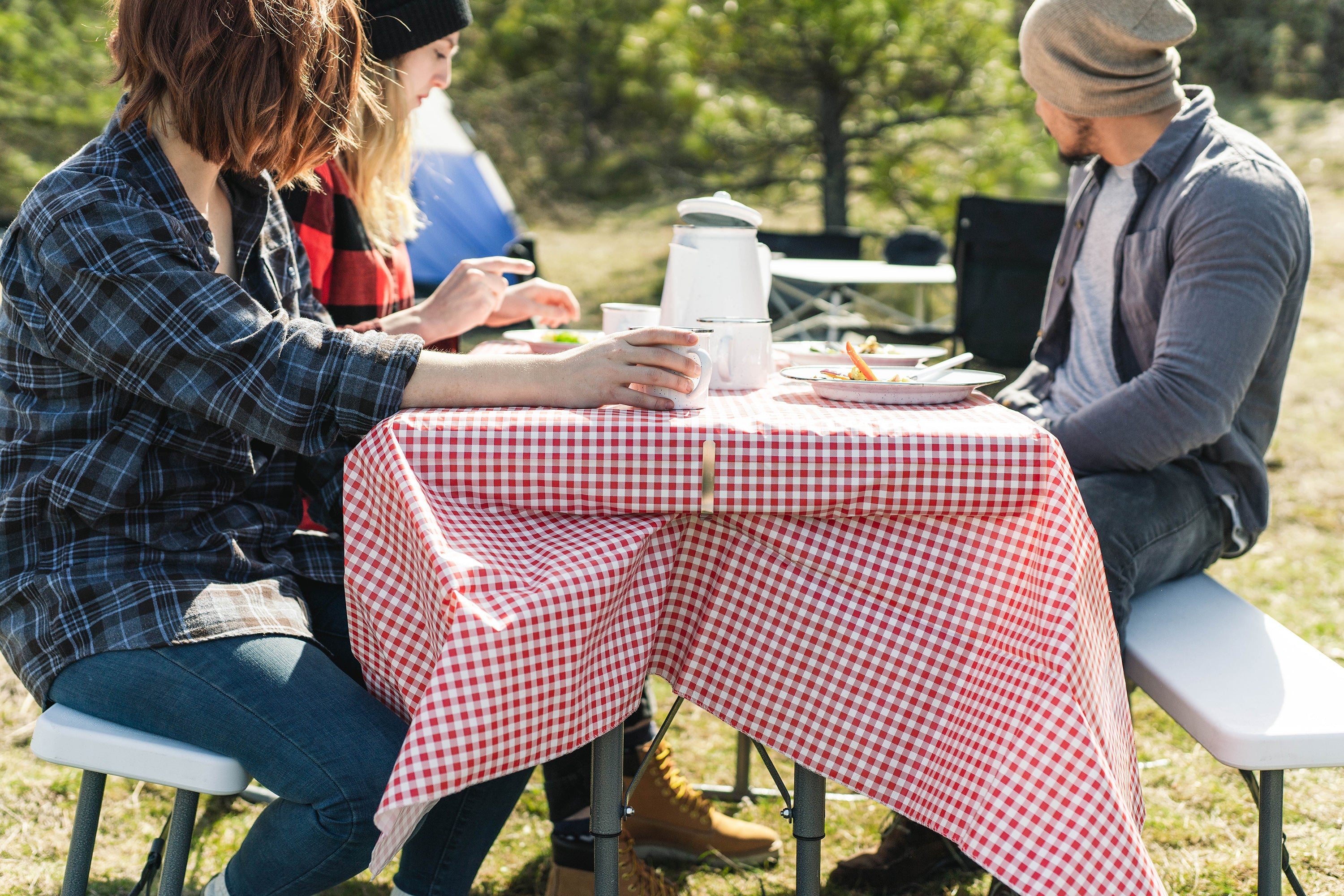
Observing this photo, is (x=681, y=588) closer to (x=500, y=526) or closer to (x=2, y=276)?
(x=500, y=526)

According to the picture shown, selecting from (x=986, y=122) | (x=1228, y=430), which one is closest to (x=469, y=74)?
(x=986, y=122)

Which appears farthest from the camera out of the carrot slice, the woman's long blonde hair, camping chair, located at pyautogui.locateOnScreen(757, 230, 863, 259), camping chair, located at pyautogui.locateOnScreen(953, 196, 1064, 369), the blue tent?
the blue tent

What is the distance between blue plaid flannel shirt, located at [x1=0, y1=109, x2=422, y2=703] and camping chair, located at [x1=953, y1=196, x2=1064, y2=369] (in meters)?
4.30

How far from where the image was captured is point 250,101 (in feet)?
4.44

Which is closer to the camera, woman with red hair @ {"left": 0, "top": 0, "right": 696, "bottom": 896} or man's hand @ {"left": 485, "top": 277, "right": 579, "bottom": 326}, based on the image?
woman with red hair @ {"left": 0, "top": 0, "right": 696, "bottom": 896}

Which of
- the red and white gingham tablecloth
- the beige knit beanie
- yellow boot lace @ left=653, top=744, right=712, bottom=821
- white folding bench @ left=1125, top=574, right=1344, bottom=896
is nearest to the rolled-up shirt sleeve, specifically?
the red and white gingham tablecloth

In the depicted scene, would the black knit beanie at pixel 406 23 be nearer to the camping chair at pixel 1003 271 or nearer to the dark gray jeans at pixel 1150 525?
the dark gray jeans at pixel 1150 525

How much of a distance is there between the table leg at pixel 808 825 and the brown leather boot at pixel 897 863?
0.77 metres

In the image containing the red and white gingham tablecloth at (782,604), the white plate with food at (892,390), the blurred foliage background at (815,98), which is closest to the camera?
the red and white gingham tablecloth at (782,604)

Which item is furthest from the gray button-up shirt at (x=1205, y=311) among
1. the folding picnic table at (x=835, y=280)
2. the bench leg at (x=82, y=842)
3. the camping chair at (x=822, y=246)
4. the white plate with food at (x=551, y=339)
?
the camping chair at (x=822, y=246)

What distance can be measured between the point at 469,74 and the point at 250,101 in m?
14.8

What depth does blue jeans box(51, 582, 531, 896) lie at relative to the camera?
126 centimetres

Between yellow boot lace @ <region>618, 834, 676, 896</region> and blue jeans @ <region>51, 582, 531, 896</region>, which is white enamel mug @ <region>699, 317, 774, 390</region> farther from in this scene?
yellow boot lace @ <region>618, 834, 676, 896</region>

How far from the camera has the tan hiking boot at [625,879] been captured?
1808mm
